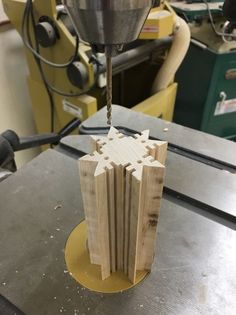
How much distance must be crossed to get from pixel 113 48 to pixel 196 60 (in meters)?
1.13

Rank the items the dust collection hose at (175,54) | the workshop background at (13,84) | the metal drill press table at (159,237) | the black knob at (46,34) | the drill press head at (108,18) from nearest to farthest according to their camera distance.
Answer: the drill press head at (108,18) < the metal drill press table at (159,237) < the black knob at (46,34) < the dust collection hose at (175,54) < the workshop background at (13,84)

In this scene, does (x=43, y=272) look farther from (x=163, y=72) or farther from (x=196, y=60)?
(x=196, y=60)

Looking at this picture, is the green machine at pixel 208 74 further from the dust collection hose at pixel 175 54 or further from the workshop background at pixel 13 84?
the workshop background at pixel 13 84

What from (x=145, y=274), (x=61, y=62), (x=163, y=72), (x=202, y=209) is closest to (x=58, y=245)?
(x=145, y=274)

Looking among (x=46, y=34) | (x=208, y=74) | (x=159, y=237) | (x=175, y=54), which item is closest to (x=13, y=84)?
(x=46, y=34)

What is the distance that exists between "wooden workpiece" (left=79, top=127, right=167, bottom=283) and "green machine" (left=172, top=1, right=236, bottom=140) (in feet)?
3.36

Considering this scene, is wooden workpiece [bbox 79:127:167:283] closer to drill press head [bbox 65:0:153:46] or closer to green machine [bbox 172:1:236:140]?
drill press head [bbox 65:0:153:46]

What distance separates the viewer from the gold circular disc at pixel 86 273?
0.46m

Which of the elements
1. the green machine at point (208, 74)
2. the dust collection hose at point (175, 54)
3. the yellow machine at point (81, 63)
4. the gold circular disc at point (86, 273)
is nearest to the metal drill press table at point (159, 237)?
the gold circular disc at point (86, 273)

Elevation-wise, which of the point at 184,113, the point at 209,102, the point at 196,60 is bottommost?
the point at 184,113

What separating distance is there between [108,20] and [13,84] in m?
1.14

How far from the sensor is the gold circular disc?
0.46 metres

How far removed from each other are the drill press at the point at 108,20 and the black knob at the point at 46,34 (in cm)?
63

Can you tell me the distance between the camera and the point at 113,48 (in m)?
0.39
